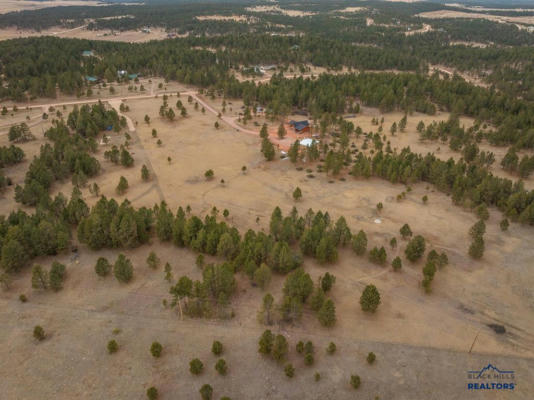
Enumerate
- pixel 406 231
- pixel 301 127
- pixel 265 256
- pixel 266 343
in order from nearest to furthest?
pixel 266 343 → pixel 265 256 → pixel 406 231 → pixel 301 127

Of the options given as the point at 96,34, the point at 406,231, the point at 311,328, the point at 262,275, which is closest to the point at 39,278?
the point at 262,275

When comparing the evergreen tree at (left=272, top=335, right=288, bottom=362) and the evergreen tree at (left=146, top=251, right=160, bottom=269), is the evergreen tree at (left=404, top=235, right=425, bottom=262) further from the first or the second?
the evergreen tree at (left=146, top=251, right=160, bottom=269)

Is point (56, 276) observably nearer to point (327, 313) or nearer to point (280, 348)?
point (280, 348)

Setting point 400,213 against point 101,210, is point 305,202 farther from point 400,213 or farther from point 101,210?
point 101,210

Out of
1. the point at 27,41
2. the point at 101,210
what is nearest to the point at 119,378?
the point at 101,210

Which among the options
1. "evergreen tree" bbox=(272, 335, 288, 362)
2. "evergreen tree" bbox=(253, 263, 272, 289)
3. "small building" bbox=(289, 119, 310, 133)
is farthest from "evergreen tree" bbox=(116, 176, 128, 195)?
"small building" bbox=(289, 119, 310, 133)

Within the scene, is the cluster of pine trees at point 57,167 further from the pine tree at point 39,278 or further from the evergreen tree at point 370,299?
the evergreen tree at point 370,299
